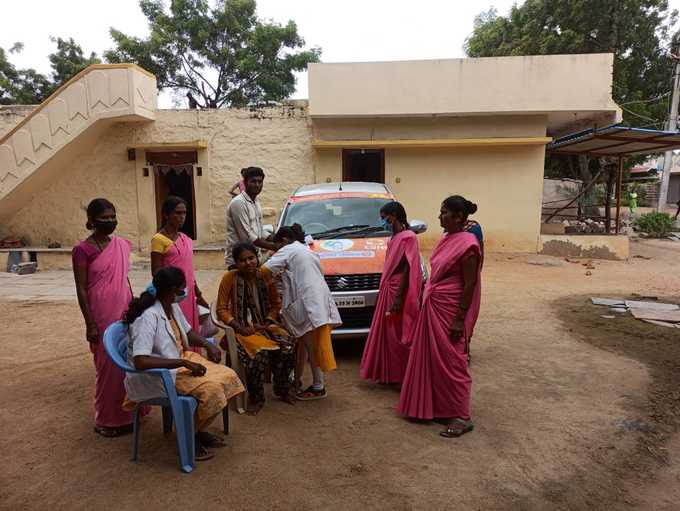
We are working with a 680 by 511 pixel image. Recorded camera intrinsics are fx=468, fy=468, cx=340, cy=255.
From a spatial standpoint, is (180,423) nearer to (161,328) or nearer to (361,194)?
(161,328)

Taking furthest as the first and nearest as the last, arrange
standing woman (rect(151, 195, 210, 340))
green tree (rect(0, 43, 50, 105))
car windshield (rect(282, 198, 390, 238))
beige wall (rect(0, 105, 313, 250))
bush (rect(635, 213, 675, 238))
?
green tree (rect(0, 43, 50, 105))
bush (rect(635, 213, 675, 238))
beige wall (rect(0, 105, 313, 250))
car windshield (rect(282, 198, 390, 238))
standing woman (rect(151, 195, 210, 340))

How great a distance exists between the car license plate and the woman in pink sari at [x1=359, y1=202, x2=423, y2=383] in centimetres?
53

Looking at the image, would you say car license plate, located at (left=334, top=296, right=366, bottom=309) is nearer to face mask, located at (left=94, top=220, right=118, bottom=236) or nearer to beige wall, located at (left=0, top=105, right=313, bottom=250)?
face mask, located at (left=94, top=220, right=118, bottom=236)

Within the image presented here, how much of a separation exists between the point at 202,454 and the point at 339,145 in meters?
8.84

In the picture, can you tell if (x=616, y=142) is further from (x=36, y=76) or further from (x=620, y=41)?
(x=36, y=76)

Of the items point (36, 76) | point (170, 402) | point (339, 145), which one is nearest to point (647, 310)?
point (170, 402)

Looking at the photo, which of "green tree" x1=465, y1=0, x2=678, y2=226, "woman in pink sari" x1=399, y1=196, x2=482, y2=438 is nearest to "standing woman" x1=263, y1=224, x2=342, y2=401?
"woman in pink sari" x1=399, y1=196, x2=482, y2=438

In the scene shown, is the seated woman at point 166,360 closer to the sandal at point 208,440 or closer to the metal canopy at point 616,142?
the sandal at point 208,440

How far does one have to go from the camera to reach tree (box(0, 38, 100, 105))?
19.7 meters

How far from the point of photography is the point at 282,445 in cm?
306

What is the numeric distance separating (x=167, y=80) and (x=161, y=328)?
2229 centimetres

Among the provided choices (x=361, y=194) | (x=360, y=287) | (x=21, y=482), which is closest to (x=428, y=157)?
(x=361, y=194)

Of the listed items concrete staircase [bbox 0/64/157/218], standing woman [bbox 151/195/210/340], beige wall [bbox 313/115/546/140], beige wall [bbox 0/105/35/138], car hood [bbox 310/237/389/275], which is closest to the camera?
standing woman [bbox 151/195/210/340]

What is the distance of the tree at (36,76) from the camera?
777 inches
